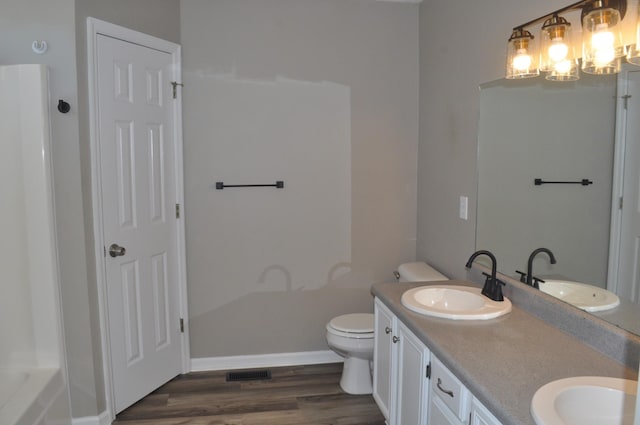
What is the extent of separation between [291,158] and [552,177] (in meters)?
1.82

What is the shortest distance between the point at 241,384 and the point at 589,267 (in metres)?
2.28

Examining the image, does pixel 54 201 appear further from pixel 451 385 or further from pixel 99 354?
pixel 451 385

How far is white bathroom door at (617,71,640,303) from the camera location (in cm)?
159

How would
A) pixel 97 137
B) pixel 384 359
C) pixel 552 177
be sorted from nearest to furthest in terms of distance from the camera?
pixel 552 177 < pixel 384 359 < pixel 97 137

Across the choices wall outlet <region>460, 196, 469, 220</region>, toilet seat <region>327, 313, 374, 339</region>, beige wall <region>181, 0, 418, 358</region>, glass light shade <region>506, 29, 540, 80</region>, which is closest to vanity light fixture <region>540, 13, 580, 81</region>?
glass light shade <region>506, 29, 540, 80</region>

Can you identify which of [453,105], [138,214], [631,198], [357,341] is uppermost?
[453,105]

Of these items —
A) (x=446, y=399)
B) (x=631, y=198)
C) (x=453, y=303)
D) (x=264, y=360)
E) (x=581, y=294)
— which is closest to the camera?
(x=631, y=198)

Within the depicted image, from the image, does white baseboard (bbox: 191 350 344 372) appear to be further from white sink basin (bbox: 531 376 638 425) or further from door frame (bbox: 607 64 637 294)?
white sink basin (bbox: 531 376 638 425)

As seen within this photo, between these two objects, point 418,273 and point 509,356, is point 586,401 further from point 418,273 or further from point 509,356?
point 418,273

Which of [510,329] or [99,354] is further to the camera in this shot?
[99,354]

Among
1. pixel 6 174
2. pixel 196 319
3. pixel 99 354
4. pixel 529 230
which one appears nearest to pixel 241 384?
pixel 196 319

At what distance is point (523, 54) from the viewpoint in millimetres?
2139

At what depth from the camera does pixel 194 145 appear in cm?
331

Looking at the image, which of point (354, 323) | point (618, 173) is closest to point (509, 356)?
point (618, 173)
